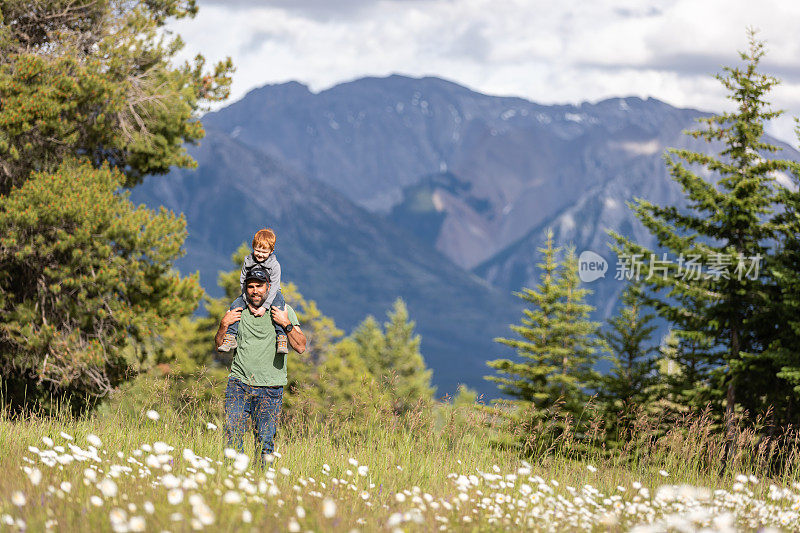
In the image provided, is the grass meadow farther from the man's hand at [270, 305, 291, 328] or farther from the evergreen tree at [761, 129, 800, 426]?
the evergreen tree at [761, 129, 800, 426]

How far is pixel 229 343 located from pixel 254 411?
0.55m

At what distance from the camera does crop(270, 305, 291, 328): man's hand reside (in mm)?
5522

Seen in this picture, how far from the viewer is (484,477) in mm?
4797

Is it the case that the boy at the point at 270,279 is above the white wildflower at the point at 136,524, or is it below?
above

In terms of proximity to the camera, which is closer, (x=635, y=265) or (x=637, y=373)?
(x=635, y=265)

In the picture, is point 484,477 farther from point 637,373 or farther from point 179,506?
point 637,373

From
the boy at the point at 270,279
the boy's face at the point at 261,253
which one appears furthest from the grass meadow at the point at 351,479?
the boy's face at the point at 261,253

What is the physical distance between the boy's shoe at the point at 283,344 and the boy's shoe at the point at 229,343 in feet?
1.07

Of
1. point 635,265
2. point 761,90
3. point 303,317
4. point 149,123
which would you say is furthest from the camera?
point 303,317

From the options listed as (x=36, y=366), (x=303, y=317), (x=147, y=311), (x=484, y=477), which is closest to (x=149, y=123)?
(x=147, y=311)

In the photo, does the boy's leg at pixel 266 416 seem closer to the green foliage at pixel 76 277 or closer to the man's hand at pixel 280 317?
the man's hand at pixel 280 317

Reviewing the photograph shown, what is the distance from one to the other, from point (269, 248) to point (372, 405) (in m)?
1.52

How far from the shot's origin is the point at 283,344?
558 cm

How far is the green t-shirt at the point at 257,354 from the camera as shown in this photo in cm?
554
